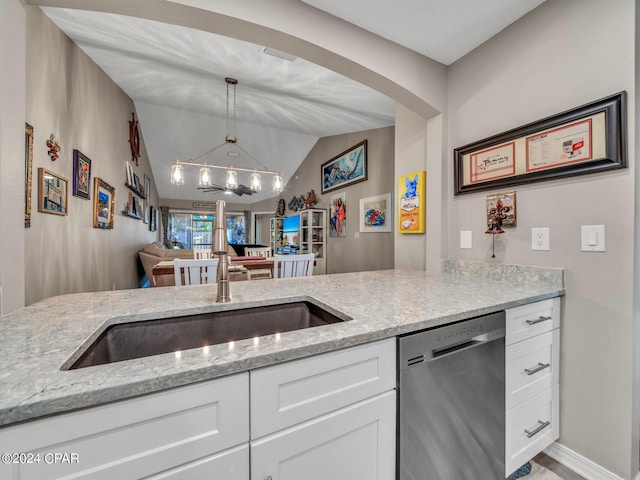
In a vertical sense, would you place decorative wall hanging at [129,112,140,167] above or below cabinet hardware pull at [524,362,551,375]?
above

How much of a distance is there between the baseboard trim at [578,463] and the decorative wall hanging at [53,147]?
11.2 feet

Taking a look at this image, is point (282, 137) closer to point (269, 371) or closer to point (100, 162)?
point (100, 162)

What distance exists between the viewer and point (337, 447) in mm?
781

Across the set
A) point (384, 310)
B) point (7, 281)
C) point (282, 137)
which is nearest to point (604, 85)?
point (384, 310)

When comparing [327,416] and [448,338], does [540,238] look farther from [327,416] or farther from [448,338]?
[327,416]

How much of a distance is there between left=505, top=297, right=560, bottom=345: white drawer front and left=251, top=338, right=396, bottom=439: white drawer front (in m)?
0.65

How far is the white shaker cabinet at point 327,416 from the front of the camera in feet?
2.23

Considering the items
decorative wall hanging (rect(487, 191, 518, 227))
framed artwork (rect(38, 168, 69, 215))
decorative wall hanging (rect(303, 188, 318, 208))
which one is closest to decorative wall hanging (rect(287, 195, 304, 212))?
decorative wall hanging (rect(303, 188, 318, 208))

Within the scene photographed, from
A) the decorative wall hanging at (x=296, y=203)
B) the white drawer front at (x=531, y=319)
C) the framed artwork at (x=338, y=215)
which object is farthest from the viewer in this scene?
the decorative wall hanging at (x=296, y=203)

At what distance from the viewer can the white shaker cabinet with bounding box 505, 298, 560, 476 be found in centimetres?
118

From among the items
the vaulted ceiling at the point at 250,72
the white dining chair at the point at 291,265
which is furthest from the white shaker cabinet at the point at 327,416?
the white dining chair at the point at 291,265

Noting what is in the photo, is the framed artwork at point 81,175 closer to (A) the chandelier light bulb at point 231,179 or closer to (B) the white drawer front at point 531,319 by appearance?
(A) the chandelier light bulb at point 231,179

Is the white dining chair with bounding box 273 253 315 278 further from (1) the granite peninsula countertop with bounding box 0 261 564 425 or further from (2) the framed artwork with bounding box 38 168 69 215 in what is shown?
(2) the framed artwork with bounding box 38 168 69 215

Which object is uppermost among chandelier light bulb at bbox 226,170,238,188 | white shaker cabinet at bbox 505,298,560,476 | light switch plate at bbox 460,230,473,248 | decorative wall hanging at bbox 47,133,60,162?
chandelier light bulb at bbox 226,170,238,188
